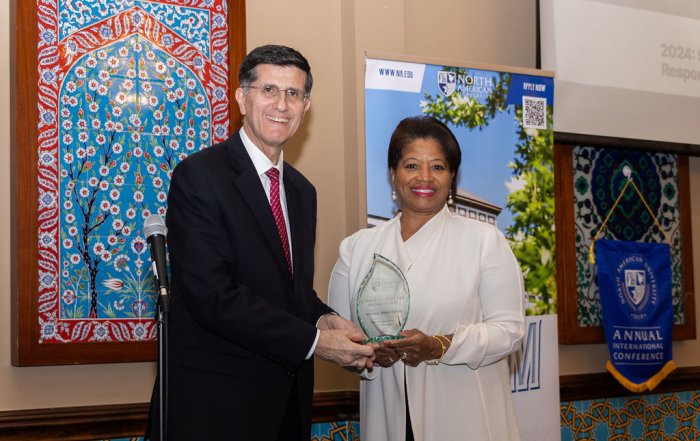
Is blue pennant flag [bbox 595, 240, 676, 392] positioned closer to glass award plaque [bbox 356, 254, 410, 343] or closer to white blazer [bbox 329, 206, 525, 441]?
white blazer [bbox 329, 206, 525, 441]

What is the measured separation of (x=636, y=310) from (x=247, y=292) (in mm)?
3273

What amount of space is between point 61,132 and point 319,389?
165 centimetres

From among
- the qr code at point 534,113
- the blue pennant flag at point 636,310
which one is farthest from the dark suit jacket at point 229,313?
the blue pennant flag at point 636,310

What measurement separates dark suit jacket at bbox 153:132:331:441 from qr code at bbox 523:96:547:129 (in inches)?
73.8

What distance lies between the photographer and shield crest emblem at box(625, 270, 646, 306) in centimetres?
477

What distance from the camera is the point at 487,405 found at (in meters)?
2.55

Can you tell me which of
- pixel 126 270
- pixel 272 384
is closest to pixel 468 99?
pixel 126 270

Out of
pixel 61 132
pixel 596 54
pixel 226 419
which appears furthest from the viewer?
pixel 596 54

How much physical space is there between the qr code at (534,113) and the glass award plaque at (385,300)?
162cm

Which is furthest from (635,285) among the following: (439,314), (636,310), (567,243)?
(439,314)

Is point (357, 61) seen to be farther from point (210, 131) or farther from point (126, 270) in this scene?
point (126, 270)

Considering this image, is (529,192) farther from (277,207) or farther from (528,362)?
(277,207)

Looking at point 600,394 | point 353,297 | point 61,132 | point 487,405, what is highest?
point 61,132

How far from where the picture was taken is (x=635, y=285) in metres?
4.79
